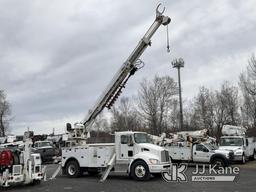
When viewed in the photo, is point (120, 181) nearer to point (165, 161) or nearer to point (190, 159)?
point (165, 161)

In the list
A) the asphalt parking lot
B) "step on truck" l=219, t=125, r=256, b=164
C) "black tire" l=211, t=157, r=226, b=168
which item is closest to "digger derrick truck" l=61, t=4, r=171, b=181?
the asphalt parking lot

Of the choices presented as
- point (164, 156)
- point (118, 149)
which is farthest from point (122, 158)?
point (164, 156)

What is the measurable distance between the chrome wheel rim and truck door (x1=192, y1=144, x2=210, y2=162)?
31.4 feet

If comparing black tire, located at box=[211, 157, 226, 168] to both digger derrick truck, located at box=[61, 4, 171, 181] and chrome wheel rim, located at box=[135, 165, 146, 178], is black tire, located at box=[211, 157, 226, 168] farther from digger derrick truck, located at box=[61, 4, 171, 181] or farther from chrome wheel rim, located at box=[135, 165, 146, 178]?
chrome wheel rim, located at box=[135, 165, 146, 178]

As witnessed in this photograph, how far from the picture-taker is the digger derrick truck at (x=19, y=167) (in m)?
17.7

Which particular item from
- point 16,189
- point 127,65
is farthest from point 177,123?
point 16,189

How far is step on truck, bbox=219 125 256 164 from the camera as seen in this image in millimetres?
31359

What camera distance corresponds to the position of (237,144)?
32.4 metres

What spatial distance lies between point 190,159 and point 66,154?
1006 cm

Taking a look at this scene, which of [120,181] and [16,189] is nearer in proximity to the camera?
[16,189]

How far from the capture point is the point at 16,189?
17891 millimetres

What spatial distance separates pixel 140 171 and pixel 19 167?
5.49 m

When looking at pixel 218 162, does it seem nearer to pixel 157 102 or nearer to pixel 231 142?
pixel 231 142

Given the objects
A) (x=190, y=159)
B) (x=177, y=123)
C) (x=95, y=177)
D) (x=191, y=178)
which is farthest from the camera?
(x=177, y=123)
